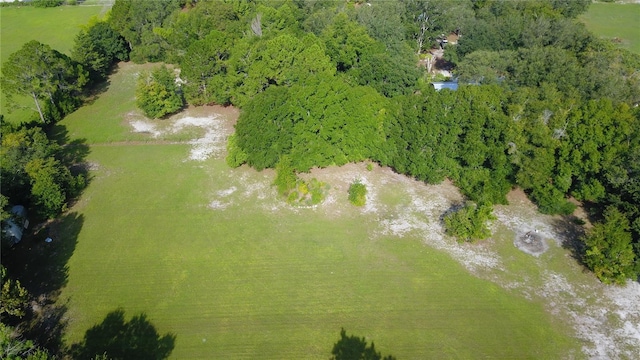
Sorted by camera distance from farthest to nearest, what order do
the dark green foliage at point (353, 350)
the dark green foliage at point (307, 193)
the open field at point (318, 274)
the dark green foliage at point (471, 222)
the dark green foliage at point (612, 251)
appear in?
the dark green foliage at point (307, 193)
the dark green foliage at point (471, 222)
the dark green foliage at point (612, 251)
the open field at point (318, 274)
the dark green foliage at point (353, 350)

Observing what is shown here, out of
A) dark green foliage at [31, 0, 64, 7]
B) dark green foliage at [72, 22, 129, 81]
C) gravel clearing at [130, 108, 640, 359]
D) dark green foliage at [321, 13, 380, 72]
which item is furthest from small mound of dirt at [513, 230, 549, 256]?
dark green foliage at [31, 0, 64, 7]

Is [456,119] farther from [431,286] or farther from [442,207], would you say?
[431,286]

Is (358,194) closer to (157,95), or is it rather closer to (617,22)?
(157,95)

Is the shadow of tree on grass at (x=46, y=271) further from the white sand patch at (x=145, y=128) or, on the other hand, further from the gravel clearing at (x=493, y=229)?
the white sand patch at (x=145, y=128)

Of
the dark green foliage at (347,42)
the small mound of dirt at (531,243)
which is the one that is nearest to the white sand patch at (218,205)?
the small mound of dirt at (531,243)

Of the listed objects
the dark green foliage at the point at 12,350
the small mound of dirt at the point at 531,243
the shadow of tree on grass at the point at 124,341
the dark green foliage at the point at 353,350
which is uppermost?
the dark green foliage at the point at 12,350

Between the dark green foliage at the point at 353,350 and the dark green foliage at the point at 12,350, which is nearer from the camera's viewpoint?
the dark green foliage at the point at 12,350
